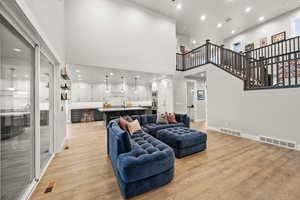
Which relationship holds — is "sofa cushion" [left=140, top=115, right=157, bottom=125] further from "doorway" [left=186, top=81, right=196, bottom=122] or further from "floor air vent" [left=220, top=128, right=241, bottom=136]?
"doorway" [left=186, top=81, right=196, bottom=122]

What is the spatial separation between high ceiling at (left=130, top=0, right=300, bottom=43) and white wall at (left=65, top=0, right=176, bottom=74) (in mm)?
548

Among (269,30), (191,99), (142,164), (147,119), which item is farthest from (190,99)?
(142,164)

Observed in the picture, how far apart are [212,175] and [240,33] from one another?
9.32m

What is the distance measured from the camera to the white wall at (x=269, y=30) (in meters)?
5.86

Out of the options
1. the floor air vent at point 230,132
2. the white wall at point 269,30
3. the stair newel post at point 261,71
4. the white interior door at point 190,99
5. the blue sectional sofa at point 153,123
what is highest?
the white wall at point 269,30

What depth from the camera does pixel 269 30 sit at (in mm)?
6582

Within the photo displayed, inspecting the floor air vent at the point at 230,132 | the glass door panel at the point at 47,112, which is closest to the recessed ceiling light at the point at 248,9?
the floor air vent at the point at 230,132

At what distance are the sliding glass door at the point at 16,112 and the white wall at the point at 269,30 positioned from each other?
385 inches

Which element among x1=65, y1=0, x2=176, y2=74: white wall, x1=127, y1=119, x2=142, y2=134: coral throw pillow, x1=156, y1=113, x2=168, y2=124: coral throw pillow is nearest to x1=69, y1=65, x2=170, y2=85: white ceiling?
x1=65, y1=0, x2=176, y2=74: white wall

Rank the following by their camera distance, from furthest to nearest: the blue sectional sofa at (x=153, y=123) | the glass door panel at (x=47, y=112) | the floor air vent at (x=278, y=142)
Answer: the blue sectional sofa at (x=153, y=123)
the floor air vent at (x=278, y=142)
the glass door panel at (x=47, y=112)

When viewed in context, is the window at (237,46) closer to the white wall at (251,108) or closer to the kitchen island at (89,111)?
the white wall at (251,108)

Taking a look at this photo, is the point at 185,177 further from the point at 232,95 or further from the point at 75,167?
the point at 232,95

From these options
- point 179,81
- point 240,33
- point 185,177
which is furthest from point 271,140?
point 240,33

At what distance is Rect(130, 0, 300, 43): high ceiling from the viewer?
5490 mm
